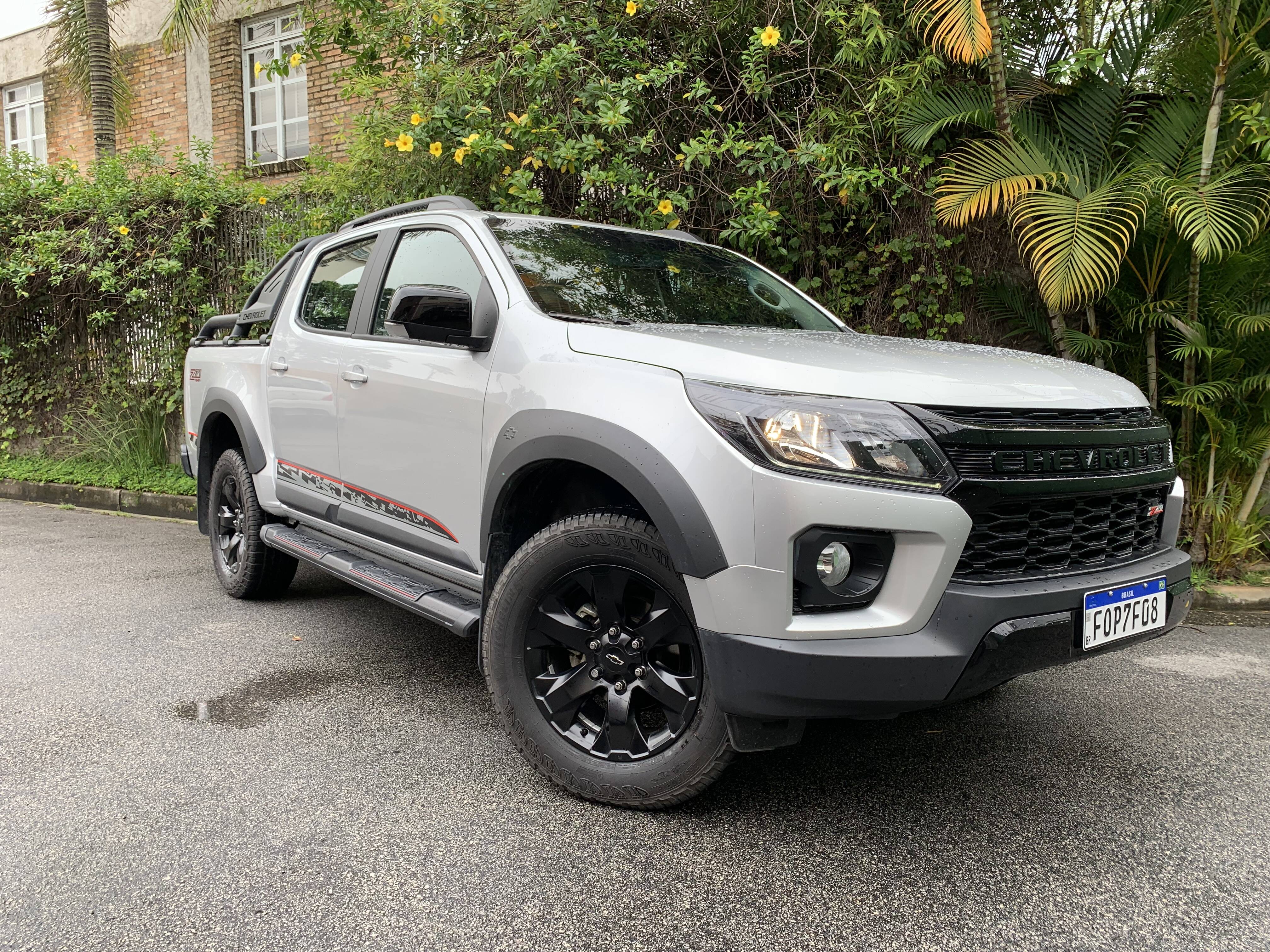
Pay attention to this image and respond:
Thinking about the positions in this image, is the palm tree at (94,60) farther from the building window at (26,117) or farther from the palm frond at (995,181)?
the palm frond at (995,181)

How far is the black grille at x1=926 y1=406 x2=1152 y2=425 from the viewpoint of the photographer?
2.22 meters

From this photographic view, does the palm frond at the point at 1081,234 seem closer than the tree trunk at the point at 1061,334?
Yes

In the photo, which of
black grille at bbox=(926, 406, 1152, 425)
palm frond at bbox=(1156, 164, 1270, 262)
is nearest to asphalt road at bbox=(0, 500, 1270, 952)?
black grille at bbox=(926, 406, 1152, 425)

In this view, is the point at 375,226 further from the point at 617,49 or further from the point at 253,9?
the point at 253,9

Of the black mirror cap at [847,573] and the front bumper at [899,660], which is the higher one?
the black mirror cap at [847,573]

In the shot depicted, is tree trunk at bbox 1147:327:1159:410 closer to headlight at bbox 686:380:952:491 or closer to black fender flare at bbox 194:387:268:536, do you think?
headlight at bbox 686:380:952:491

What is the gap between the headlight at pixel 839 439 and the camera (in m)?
2.13

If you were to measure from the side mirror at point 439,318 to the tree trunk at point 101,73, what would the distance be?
1068 centimetres

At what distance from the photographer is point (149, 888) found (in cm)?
216

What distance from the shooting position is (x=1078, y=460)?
92.4 inches

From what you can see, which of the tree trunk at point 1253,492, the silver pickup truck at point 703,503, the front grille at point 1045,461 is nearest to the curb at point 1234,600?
the tree trunk at point 1253,492

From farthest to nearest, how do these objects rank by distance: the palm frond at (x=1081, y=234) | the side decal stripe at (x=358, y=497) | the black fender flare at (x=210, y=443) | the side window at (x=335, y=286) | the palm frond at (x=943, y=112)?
1. the palm frond at (x=943, y=112)
2. the palm frond at (x=1081, y=234)
3. the black fender flare at (x=210, y=443)
4. the side window at (x=335, y=286)
5. the side decal stripe at (x=358, y=497)

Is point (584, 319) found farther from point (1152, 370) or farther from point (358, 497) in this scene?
point (1152, 370)

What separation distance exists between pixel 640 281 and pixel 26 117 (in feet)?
58.5
